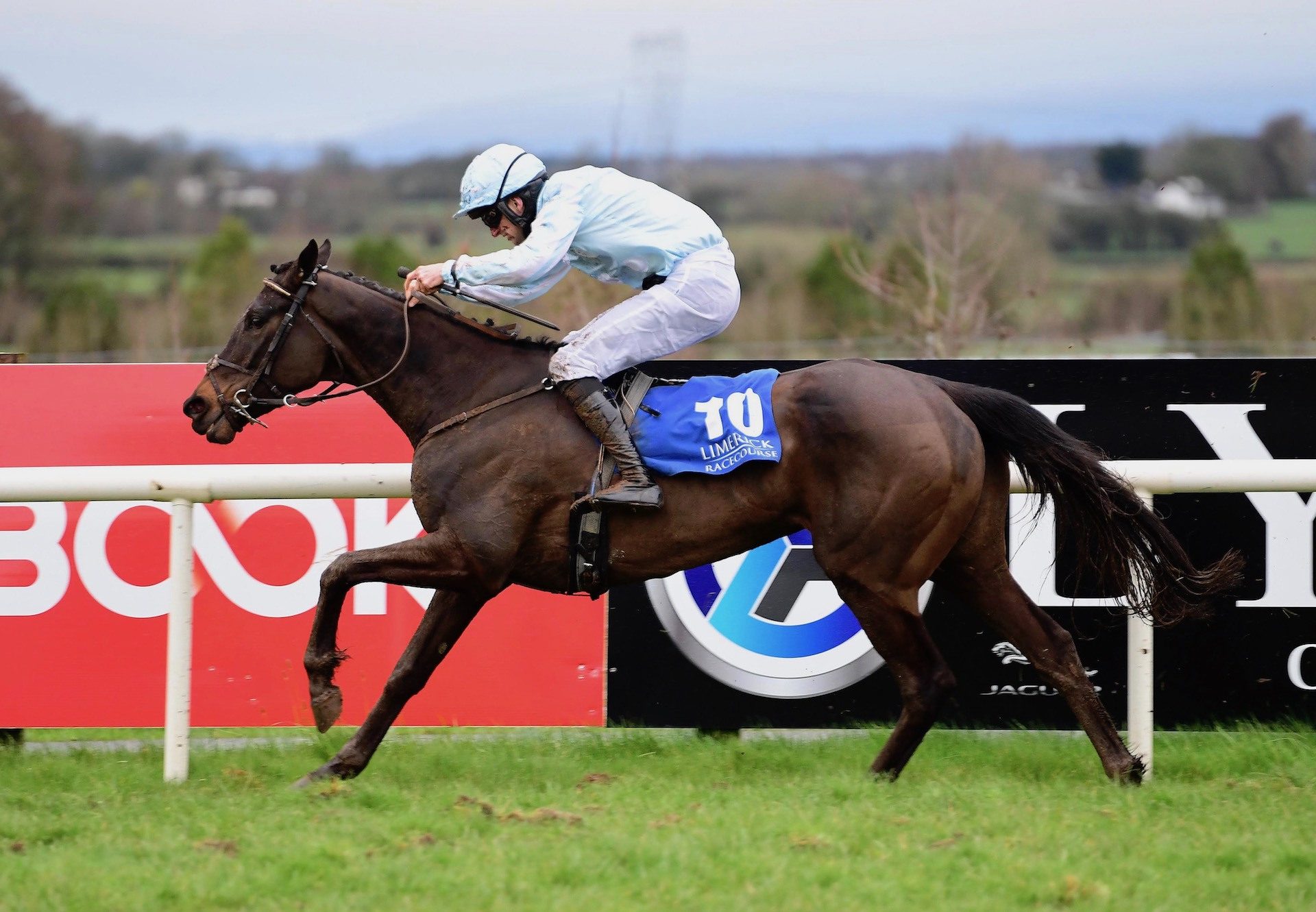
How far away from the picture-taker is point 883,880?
3648mm

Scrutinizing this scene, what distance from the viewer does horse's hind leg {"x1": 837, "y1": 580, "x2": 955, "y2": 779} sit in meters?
4.65

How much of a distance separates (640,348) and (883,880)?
1.94 metres

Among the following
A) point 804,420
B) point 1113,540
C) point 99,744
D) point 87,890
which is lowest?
point 99,744

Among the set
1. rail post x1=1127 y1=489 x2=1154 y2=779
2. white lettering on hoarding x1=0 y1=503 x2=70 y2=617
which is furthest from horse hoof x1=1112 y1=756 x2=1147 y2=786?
white lettering on hoarding x1=0 y1=503 x2=70 y2=617

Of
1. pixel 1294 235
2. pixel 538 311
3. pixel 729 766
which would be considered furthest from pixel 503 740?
pixel 1294 235

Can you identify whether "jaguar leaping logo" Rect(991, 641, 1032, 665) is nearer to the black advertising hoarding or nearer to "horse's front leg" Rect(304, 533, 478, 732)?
the black advertising hoarding

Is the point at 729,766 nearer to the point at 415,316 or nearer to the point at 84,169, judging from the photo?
the point at 415,316

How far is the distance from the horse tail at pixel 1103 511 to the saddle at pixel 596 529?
104 centimetres

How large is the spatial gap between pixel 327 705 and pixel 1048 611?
8.97 ft

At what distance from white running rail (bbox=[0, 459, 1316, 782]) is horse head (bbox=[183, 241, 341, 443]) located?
180 mm

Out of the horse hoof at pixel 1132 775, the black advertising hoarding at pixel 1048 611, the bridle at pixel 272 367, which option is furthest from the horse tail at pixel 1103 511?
the bridle at pixel 272 367

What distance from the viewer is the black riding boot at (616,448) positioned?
4.60m

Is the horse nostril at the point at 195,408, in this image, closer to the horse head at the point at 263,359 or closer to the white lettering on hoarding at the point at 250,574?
the horse head at the point at 263,359

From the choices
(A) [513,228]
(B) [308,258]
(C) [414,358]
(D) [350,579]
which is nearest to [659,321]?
(A) [513,228]
